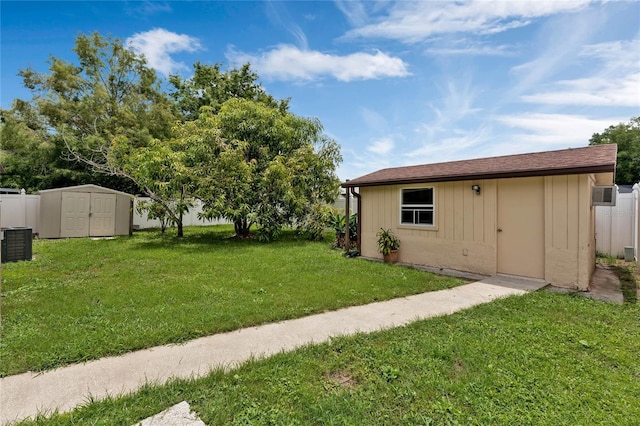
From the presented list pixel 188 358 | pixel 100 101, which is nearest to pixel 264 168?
pixel 188 358

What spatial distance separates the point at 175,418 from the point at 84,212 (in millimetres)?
13637

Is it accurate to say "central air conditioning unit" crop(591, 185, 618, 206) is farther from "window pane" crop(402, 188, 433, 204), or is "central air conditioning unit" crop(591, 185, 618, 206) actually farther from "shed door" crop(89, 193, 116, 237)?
"shed door" crop(89, 193, 116, 237)

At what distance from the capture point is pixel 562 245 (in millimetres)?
A: 5570

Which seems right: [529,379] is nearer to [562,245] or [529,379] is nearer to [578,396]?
[578,396]

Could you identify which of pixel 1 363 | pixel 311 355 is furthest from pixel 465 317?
pixel 1 363

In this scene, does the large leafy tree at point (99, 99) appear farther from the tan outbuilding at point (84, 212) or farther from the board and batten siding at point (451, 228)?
the board and batten siding at point (451, 228)

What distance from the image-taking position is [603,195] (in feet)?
18.2

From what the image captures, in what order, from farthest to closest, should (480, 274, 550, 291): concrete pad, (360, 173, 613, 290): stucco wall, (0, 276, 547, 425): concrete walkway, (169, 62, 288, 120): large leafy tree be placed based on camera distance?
1. (169, 62, 288, 120): large leafy tree
2. (480, 274, 550, 291): concrete pad
3. (360, 173, 613, 290): stucco wall
4. (0, 276, 547, 425): concrete walkway

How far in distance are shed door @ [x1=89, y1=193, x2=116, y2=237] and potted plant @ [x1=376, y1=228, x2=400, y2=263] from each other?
11.7 meters

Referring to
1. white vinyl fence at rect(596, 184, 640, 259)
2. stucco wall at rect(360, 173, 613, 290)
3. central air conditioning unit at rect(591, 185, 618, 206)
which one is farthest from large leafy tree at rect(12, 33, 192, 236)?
white vinyl fence at rect(596, 184, 640, 259)

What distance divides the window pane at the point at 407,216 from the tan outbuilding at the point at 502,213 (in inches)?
1.0

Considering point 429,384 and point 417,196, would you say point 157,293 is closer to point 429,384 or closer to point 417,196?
point 429,384

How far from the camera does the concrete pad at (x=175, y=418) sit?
2.06m

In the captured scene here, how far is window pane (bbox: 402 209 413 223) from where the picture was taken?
318 inches
